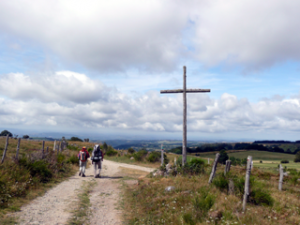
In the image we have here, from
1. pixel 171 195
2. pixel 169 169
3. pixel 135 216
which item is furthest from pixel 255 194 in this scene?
pixel 169 169

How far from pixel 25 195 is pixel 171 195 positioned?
6.05 m

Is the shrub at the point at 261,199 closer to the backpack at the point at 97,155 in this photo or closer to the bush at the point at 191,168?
the bush at the point at 191,168

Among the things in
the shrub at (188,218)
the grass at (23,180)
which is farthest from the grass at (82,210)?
the shrub at (188,218)

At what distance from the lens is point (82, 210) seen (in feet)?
25.5

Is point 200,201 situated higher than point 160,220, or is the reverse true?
point 200,201

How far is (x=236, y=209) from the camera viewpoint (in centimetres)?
673

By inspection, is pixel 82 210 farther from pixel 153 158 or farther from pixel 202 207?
pixel 153 158

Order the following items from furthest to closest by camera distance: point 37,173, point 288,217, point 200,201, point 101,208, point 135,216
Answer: point 37,173, point 101,208, point 135,216, point 200,201, point 288,217

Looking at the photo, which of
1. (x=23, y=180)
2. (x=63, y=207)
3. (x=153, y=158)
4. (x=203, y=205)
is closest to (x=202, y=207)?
(x=203, y=205)

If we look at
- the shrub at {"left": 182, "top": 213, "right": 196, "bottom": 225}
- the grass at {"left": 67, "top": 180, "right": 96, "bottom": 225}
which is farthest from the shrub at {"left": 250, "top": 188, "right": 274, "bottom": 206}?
the grass at {"left": 67, "top": 180, "right": 96, "bottom": 225}

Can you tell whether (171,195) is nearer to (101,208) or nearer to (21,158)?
(101,208)

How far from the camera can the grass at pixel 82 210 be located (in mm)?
6710

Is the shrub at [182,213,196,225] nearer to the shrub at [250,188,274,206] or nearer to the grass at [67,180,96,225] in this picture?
the shrub at [250,188,274,206]

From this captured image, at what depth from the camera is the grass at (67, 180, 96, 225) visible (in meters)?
6.71
